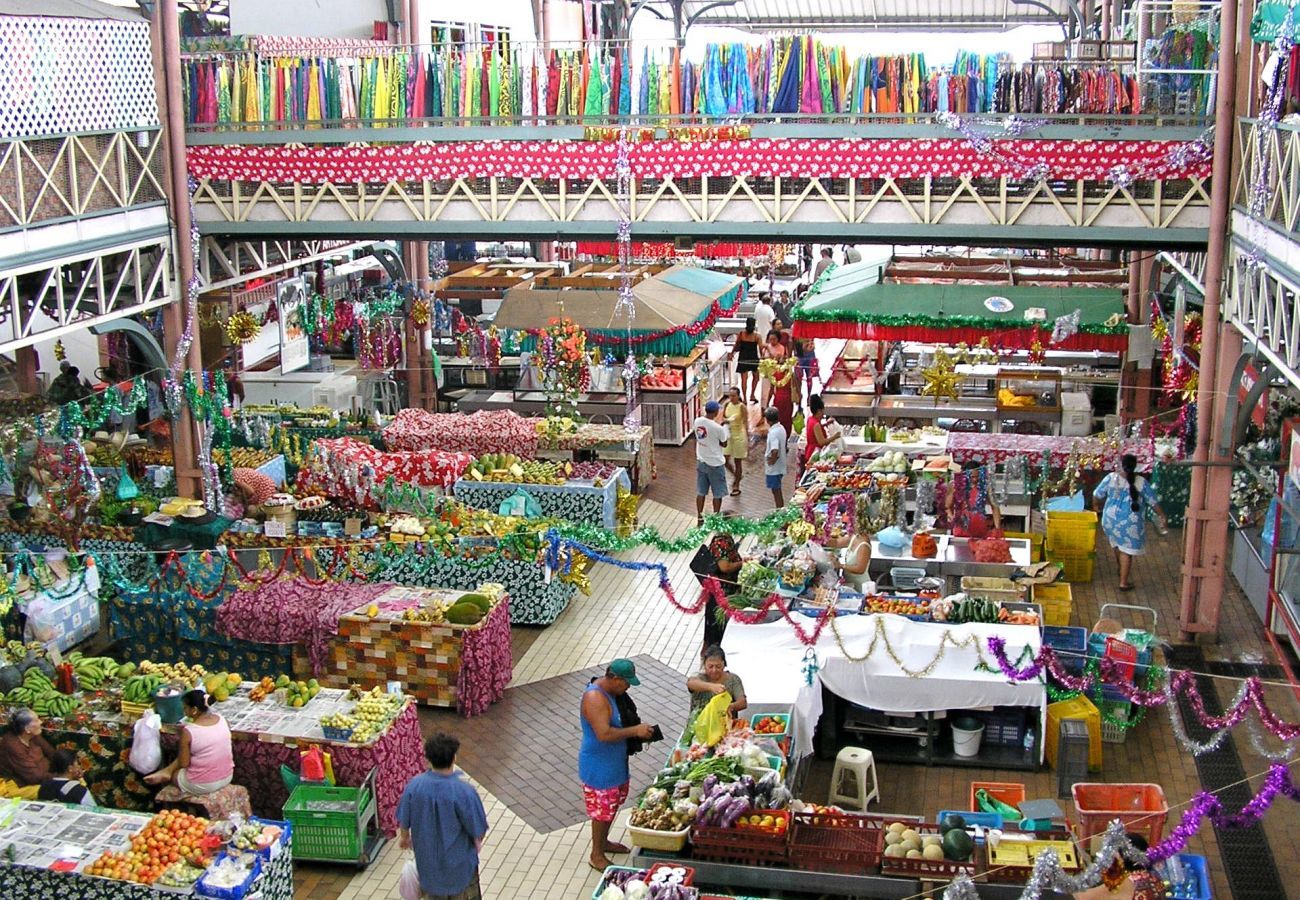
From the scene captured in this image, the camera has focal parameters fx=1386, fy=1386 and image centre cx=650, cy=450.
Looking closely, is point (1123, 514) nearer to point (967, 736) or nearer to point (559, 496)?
point (967, 736)

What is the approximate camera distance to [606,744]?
952cm

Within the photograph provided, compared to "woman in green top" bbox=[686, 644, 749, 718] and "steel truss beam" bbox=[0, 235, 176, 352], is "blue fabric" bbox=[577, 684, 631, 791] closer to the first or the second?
"woman in green top" bbox=[686, 644, 749, 718]

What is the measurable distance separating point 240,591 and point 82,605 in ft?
5.94

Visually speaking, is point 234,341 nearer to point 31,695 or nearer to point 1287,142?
point 31,695

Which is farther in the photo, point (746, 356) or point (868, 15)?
point (868, 15)

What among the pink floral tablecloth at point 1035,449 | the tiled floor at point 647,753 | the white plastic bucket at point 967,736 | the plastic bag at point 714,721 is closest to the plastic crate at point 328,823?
the tiled floor at point 647,753

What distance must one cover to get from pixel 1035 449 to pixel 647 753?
7.54 metres

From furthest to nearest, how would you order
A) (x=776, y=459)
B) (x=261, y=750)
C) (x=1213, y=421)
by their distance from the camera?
(x=776, y=459), (x=1213, y=421), (x=261, y=750)

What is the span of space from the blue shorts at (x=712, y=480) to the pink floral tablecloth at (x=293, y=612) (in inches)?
207

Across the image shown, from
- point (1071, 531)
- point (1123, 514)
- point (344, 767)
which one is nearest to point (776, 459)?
point (1071, 531)

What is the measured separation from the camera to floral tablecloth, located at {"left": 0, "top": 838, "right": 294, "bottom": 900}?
28.1ft

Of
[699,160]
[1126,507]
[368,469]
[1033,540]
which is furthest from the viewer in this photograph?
[699,160]

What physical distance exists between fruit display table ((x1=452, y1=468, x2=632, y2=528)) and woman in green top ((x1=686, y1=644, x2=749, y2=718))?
534 cm

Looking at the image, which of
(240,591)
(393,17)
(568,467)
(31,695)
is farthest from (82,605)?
(393,17)
